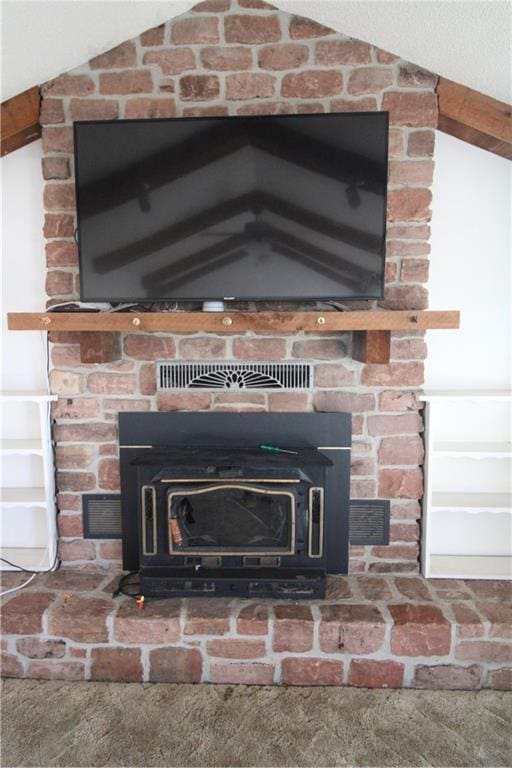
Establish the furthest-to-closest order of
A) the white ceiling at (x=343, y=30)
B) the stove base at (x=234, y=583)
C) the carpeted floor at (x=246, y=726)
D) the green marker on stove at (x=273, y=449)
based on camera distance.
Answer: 1. the green marker on stove at (x=273, y=449)
2. the stove base at (x=234, y=583)
3. the white ceiling at (x=343, y=30)
4. the carpeted floor at (x=246, y=726)

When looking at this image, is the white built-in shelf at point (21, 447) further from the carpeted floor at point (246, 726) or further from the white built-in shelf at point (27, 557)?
the carpeted floor at point (246, 726)

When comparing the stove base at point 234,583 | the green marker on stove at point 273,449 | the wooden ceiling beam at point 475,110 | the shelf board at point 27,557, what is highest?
the wooden ceiling beam at point 475,110

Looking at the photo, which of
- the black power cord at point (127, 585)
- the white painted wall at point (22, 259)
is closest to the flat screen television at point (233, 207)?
the white painted wall at point (22, 259)

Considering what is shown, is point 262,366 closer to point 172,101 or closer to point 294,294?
point 294,294

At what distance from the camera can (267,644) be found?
177 cm

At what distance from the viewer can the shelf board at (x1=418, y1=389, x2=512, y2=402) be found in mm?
1969

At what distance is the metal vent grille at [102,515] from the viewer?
7.02 ft

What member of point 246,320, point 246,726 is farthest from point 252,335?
point 246,726

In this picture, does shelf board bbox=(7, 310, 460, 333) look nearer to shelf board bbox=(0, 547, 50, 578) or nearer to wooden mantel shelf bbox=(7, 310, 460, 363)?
wooden mantel shelf bbox=(7, 310, 460, 363)

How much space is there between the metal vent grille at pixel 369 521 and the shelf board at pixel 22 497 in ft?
4.45

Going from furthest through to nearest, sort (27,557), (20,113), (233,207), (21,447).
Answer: (27,557)
(21,447)
(20,113)
(233,207)

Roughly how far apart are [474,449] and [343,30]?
178 centimetres

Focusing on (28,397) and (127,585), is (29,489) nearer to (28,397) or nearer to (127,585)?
(28,397)

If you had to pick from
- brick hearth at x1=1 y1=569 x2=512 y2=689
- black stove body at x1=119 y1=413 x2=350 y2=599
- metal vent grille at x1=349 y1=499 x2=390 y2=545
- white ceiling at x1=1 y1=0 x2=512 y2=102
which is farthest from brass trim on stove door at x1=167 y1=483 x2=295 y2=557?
white ceiling at x1=1 y1=0 x2=512 y2=102
